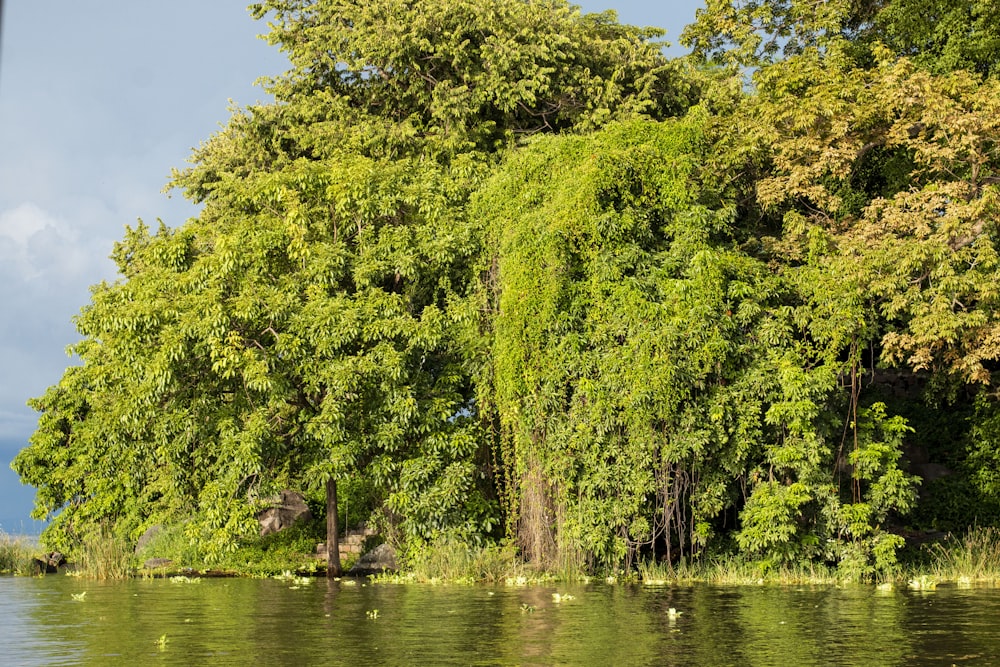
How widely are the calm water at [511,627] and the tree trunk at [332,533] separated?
5.08 m

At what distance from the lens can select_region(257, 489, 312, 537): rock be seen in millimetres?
30656

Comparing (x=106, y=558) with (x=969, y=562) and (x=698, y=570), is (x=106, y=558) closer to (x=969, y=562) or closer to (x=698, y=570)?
(x=698, y=570)

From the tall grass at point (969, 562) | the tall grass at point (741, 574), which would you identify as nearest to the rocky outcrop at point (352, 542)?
the tall grass at point (741, 574)

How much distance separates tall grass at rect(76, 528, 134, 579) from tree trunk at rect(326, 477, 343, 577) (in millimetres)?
5457

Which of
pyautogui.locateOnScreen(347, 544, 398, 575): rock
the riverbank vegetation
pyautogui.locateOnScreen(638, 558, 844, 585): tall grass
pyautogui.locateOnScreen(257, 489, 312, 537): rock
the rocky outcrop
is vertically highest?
the riverbank vegetation

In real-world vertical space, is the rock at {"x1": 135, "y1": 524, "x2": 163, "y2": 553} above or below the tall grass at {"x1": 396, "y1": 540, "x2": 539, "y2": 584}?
above

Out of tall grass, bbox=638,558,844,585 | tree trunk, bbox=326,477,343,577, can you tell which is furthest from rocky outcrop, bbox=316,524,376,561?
tall grass, bbox=638,558,844,585

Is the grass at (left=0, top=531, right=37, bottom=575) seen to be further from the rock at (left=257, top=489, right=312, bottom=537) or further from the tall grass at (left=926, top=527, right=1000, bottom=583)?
the tall grass at (left=926, top=527, right=1000, bottom=583)

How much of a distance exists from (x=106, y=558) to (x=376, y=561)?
7.05m

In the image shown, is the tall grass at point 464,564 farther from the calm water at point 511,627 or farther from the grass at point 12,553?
the grass at point 12,553

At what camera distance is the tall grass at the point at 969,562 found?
2000cm

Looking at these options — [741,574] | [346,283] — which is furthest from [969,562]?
[346,283]

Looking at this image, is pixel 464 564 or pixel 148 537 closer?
pixel 464 564

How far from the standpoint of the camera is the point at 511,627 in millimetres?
12250
